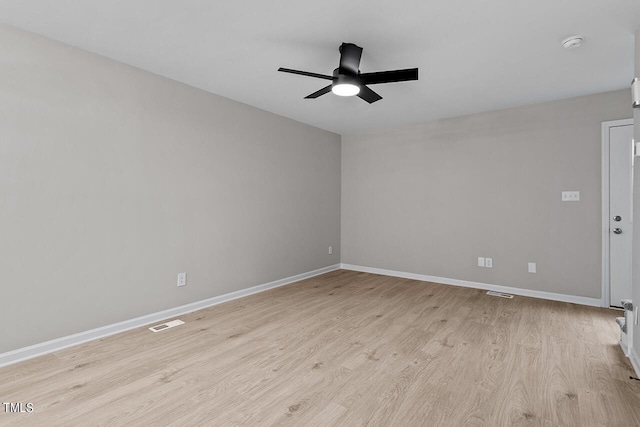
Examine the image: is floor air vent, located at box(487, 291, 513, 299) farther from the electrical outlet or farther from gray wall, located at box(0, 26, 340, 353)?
the electrical outlet

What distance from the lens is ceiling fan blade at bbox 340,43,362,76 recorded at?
2510mm

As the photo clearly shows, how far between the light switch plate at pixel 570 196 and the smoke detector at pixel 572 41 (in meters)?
1.92

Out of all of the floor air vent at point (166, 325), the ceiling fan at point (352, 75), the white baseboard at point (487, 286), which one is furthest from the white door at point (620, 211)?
the floor air vent at point (166, 325)

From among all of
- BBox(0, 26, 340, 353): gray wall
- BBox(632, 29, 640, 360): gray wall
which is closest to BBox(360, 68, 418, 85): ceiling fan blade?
BBox(632, 29, 640, 360): gray wall

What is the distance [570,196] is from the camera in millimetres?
3840

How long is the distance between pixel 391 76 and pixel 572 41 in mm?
1411

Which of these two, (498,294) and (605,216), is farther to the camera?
(498,294)

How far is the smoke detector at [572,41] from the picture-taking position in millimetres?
2451

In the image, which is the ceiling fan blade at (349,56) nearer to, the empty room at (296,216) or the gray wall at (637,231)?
the empty room at (296,216)

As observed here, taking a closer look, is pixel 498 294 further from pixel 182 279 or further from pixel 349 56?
pixel 182 279

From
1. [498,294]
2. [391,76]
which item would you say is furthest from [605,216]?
[391,76]

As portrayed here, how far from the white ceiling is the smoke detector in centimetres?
5

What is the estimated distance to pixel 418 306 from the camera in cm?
367

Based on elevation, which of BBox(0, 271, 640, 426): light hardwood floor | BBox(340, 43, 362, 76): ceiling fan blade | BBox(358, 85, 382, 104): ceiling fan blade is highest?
BBox(340, 43, 362, 76): ceiling fan blade
